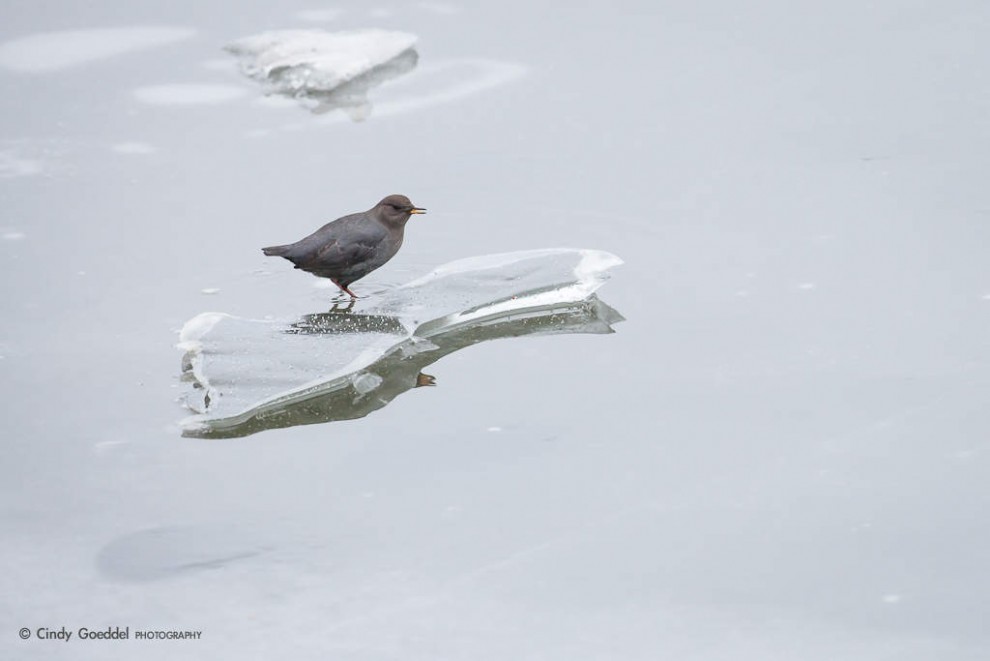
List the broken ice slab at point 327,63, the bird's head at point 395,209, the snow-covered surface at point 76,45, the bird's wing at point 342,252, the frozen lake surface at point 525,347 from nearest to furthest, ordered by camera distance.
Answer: the frozen lake surface at point 525,347 < the bird's wing at point 342,252 < the bird's head at point 395,209 < the broken ice slab at point 327,63 < the snow-covered surface at point 76,45

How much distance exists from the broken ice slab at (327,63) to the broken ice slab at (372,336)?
1657 mm

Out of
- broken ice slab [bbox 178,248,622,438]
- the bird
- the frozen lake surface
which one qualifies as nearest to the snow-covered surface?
the frozen lake surface

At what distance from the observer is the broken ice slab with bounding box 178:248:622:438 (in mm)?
3682

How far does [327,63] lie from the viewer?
6.03m

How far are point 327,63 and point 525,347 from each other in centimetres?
256

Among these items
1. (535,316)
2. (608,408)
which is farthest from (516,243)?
(608,408)

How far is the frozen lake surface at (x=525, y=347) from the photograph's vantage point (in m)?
2.89

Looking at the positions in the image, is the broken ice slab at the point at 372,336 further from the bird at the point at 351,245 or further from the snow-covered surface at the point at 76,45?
the snow-covered surface at the point at 76,45

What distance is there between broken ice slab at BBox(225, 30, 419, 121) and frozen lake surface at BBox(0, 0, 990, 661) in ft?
0.23

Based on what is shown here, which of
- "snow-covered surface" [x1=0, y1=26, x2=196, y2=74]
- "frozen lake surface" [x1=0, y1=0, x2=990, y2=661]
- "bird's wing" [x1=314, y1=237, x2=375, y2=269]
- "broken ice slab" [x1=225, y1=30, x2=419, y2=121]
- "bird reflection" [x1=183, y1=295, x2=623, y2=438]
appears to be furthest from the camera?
"snow-covered surface" [x1=0, y1=26, x2=196, y2=74]

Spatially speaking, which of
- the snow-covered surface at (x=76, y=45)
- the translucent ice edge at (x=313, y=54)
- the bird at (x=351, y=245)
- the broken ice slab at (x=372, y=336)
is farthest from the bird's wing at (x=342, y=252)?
the snow-covered surface at (x=76, y=45)

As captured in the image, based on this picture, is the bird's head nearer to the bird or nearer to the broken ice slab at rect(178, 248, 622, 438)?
the bird

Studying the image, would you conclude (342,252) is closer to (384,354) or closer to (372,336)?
(372,336)

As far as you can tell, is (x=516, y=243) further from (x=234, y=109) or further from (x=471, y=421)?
(x=234, y=109)
